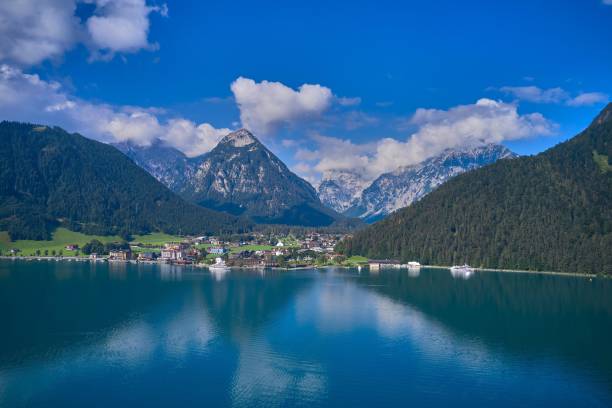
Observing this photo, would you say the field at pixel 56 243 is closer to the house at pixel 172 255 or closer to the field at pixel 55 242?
the field at pixel 55 242

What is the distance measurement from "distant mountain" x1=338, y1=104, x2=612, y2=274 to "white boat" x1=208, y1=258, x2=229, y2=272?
42029mm

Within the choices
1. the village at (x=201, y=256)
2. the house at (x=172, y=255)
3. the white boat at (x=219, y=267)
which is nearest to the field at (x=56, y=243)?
the village at (x=201, y=256)

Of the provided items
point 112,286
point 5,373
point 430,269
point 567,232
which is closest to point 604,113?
point 567,232

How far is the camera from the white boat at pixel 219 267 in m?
131

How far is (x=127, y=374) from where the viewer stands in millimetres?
39594

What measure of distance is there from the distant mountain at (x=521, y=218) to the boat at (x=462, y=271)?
3926mm

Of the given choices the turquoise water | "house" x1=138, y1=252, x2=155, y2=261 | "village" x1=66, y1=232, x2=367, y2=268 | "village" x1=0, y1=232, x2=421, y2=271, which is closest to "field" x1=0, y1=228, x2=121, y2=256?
"village" x1=0, y1=232, x2=421, y2=271

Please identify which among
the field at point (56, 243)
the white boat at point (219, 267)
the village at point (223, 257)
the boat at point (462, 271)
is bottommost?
the boat at point (462, 271)

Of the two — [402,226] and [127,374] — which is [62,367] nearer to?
[127,374]

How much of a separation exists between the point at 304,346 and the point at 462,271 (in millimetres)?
83125

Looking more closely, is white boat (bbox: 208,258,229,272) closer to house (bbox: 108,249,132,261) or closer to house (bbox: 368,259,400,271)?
house (bbox: 368,259,400,271)

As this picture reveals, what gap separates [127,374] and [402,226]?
12629 centimetres

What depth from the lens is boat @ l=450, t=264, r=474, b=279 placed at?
113 m

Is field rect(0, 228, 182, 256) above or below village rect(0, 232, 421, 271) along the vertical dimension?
above
